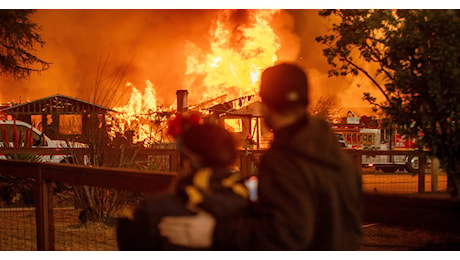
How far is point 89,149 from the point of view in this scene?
315 inches

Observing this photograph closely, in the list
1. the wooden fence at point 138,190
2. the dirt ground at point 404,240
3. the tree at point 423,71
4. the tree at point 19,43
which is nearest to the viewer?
the wooden fence at point 138,190

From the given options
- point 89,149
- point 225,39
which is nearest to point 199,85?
point 225,39

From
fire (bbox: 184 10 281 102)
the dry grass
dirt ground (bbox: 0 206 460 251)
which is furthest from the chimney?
dirt ground (bbox: 0 206 460 251)

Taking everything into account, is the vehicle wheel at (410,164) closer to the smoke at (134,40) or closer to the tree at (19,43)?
the smoke at (134,40)

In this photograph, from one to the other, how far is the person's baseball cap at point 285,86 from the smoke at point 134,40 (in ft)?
19.9

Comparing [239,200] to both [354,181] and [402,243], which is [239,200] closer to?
[354,181]

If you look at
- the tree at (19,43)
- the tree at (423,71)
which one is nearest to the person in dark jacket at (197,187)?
the tree at (423,71)

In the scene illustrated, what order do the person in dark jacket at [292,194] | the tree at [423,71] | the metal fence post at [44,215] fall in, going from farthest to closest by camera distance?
the tree at [423,71], the metal fence post at [44,215], the person in dark jacket at [292,194]

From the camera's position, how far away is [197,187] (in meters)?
1.70

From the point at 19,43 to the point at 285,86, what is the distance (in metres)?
14.0

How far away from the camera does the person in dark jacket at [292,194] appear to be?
5.15 feet

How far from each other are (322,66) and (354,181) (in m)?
7.64

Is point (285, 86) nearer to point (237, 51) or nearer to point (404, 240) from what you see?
point (404, 240)

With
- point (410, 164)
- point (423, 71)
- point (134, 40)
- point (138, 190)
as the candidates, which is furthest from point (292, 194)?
point (410, 164)
